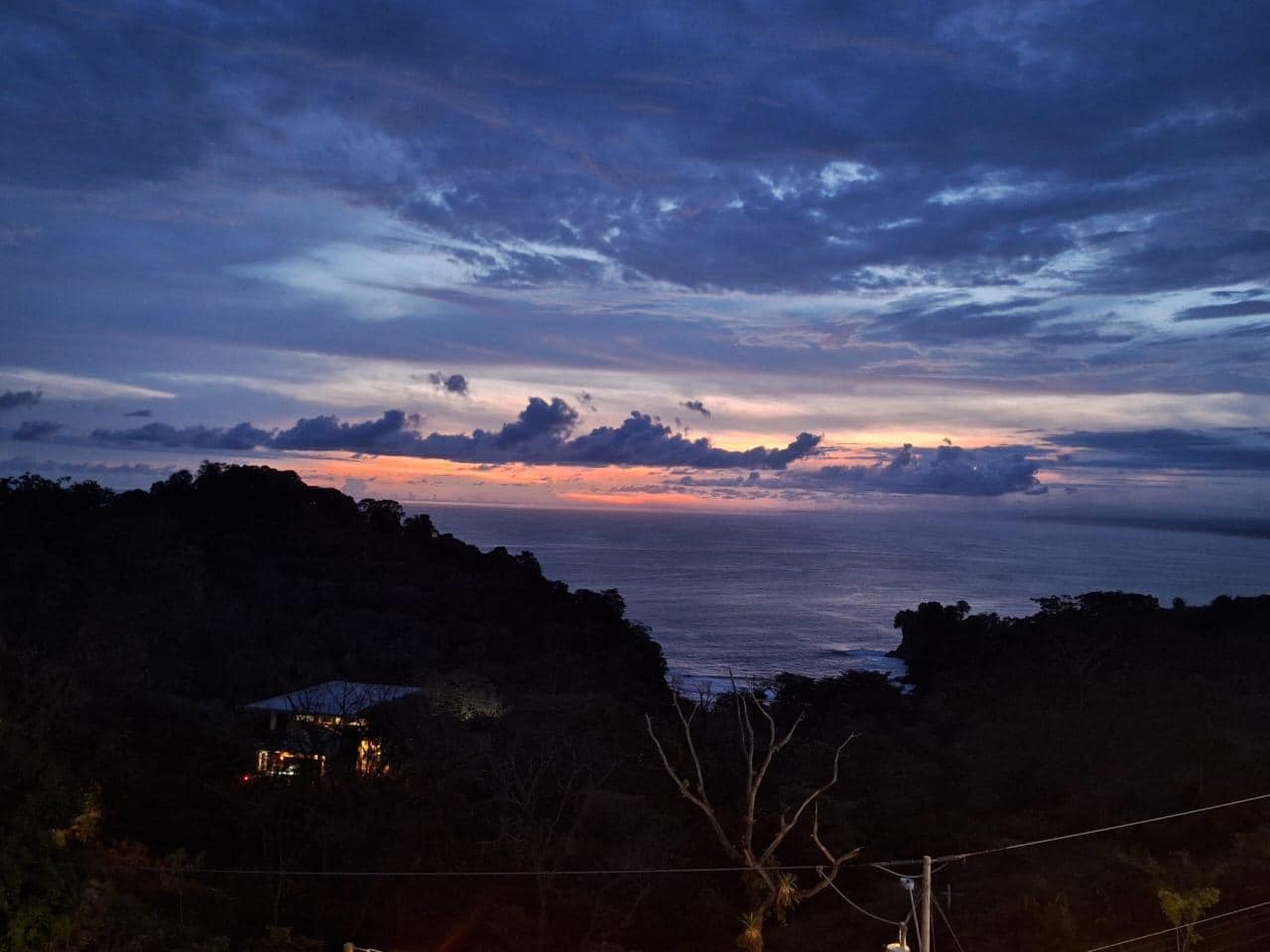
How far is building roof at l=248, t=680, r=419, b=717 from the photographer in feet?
58.7

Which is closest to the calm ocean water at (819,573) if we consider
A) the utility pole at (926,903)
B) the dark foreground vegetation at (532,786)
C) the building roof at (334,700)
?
the dark foreground vegetation at (532,786)

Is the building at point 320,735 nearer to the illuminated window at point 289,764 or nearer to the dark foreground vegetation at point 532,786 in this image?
the illuminated window at point 289,764

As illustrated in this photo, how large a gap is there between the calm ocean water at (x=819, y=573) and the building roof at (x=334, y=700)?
19851 millimetres

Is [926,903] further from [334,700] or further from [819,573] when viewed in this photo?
[819,573]

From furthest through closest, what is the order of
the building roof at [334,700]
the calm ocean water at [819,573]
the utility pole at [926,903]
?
1. the calm ocean water at [819,573]
2. the building roof at [334,700]
3. the utility pole at [926,903]

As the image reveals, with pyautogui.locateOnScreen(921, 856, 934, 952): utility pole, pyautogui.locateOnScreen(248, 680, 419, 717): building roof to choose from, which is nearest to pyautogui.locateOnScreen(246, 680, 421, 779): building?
pyautogui.locateOnScreen(248, 680, 419, 717): building roof

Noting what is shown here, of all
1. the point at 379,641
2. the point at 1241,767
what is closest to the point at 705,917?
the point at 1241,767

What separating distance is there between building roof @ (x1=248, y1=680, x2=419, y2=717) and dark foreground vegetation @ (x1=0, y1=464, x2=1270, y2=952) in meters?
0.51

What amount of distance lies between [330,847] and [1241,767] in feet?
53.7

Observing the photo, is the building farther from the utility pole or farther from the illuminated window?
the utility pole

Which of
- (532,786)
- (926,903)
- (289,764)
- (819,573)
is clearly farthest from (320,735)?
(819,573)

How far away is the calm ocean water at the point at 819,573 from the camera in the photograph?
4587 cm

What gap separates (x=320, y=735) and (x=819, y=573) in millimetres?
62376

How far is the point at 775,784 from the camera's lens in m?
17.8
